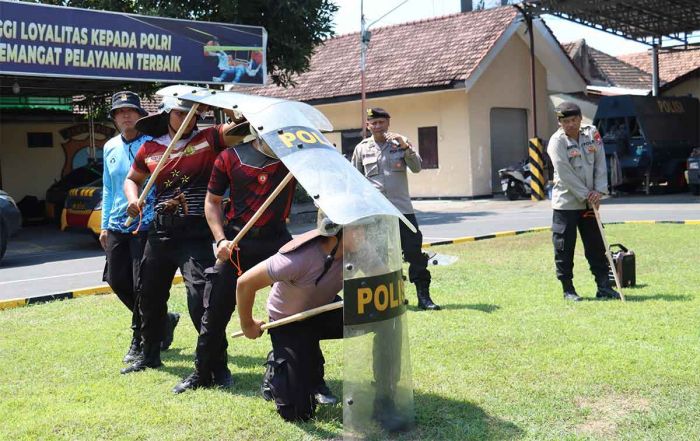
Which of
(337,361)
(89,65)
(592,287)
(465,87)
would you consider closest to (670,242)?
(592,287)

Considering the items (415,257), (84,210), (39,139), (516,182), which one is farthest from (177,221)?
(39,139)

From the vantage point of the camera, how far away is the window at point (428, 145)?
2608 centimetres

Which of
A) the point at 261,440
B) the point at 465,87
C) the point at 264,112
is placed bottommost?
the point at 261,440

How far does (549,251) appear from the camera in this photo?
11.9 meters

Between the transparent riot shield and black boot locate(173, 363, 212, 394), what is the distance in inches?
57.0

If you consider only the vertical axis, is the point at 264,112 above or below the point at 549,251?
above

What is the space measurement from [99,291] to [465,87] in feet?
53.1

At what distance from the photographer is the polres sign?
1522cm

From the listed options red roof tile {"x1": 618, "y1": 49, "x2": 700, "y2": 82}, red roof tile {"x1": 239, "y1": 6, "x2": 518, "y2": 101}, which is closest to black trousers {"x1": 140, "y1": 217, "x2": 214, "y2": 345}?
red roof tile {"x1": 239, "y1": 6, "x2": 518, "y2": 101}

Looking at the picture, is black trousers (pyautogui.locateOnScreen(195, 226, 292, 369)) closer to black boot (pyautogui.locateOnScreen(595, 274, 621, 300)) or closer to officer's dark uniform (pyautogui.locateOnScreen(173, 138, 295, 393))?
officer's dark uniform (pyautogui.locateOnScreen(173, 138, 295, 393))

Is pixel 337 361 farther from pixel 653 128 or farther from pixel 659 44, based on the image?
pixel 659 44

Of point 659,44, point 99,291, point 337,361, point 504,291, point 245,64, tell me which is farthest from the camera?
point 659,44

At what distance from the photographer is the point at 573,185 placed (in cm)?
808

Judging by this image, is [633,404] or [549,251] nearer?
[633,404]
